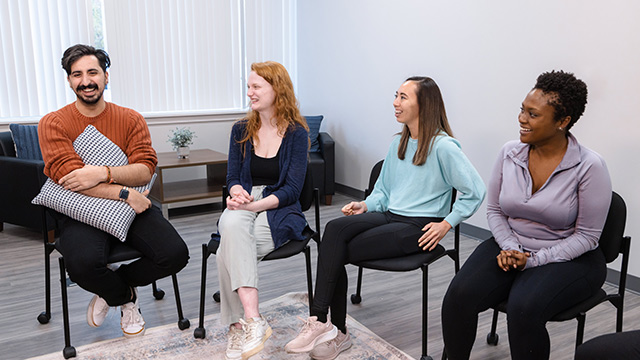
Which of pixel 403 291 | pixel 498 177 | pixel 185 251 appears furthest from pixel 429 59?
pixel 185 251

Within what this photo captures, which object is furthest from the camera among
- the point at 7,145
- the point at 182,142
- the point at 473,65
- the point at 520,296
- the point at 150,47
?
the point at 150,47

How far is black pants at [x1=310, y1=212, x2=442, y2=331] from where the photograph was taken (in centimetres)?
226

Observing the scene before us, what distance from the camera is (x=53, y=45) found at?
4832 millimetres

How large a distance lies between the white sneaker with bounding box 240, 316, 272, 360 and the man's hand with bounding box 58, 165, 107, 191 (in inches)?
35.2

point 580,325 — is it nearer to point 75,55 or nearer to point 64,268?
point 64,268

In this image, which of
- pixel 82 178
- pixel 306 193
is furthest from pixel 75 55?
pixel 306 193

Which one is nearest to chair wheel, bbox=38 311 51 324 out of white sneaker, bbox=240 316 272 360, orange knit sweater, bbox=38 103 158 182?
orange knit sweater, bbox=38 103 158 182

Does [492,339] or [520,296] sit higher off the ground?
[520,296]

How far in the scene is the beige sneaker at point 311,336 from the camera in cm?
223

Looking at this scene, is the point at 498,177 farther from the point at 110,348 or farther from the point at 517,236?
the point at 110,348

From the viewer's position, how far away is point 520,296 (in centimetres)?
186

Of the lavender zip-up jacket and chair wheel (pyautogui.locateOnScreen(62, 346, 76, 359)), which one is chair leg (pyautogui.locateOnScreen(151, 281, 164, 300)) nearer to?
chair wheel (pyautogui.locateOnScreen(62, 346, 76, 359))

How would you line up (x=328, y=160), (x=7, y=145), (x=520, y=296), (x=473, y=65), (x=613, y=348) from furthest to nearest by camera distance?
(x=328, y=160) → (x=7, y=145) → (x=473, y=65) → (x=520, y=296) → (x=613, y=348)

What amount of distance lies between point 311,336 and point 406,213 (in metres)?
0.68
